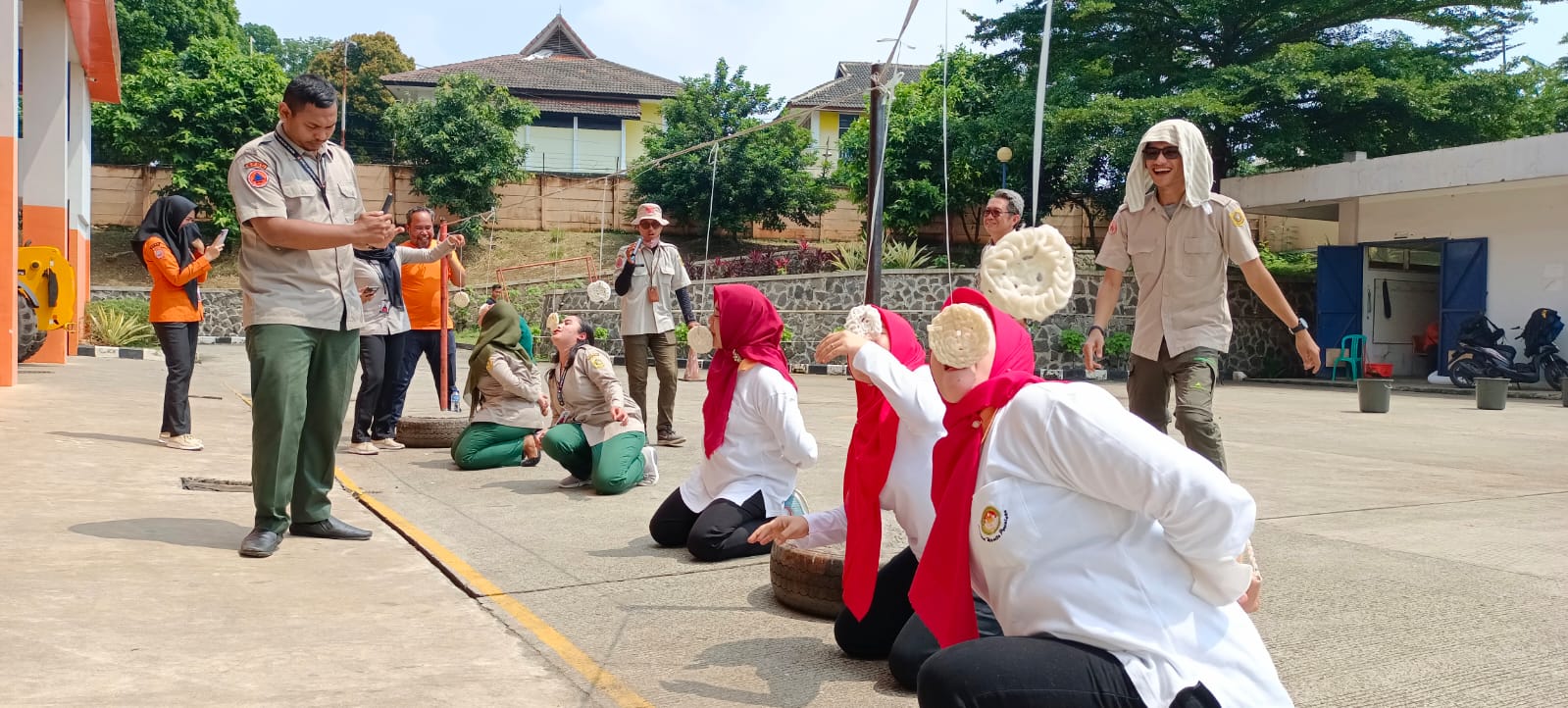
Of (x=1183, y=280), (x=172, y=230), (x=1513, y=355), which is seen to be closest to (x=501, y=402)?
(x=172, y=230)

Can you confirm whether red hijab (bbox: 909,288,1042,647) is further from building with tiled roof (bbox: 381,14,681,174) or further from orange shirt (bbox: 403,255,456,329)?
building with tiled roof (bbox: 381,14,681,174)

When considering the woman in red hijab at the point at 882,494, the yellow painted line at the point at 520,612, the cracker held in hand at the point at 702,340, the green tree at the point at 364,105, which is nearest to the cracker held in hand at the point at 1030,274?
the woman in red hijab at the point at 882,494

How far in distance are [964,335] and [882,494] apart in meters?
1.36

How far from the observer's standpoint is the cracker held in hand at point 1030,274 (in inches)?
96.3

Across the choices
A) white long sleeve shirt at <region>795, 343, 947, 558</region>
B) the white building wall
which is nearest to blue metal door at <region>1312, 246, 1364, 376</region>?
the white building wall

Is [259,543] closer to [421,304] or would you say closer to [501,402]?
[501,402]

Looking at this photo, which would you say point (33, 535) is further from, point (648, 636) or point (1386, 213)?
point (1386, 213)

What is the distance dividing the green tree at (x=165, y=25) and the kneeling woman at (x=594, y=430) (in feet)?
124

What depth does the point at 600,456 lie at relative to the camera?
6.55 m

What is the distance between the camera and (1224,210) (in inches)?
188

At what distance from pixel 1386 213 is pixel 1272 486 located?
16377mm

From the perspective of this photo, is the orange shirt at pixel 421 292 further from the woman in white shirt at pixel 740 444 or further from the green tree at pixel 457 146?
the green tree at pixel 457 146

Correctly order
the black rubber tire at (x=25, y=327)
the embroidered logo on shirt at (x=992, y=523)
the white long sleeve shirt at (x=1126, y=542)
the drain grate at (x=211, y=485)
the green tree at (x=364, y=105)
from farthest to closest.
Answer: the green tree at (x=364, y=105) → the black rubber tire at (x=25, y=327) → the drain grate at (x=211, y=485) → the embroidered logo on shirt at (x=992, y=523) → the white long sleeve shirt at (x=1126, y=542)

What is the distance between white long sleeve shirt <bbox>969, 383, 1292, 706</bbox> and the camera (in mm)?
2031
